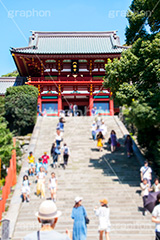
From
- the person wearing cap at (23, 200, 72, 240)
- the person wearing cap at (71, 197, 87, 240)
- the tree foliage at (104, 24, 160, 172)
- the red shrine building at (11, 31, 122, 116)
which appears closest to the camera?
the person wearing cap at (23, 200, 72, 240)

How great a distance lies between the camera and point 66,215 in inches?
343

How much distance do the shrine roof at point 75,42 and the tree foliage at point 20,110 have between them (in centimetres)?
792

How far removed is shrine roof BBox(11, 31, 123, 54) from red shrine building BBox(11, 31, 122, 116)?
22cm

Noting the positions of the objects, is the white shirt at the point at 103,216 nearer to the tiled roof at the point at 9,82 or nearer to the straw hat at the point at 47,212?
the straw hat at the point at 47,212

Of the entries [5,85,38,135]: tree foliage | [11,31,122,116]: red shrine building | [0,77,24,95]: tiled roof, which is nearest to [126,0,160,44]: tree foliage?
[5,85,38,135]: tree foliage

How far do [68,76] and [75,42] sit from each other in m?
5.50

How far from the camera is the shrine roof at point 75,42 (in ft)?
86.3

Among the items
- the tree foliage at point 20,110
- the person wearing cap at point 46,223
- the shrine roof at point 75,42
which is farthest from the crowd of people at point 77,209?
the shrine roof at point 75,42

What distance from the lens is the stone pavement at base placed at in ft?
26.4

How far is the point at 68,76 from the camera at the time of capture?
2523 centimetres

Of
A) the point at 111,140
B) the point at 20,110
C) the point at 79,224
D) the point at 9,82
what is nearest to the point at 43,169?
the point at 79,224

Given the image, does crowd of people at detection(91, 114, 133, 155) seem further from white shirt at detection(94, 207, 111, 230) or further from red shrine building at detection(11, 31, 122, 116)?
red shrine building at detection(11, 31, 122, 116)

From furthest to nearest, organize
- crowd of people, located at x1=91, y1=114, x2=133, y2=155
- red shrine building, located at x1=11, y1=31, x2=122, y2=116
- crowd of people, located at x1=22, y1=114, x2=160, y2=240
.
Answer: red shrine building, located at x1=11, y1=31, x2=122, y2=116, crowd of people, located at x1=91, y1=114, x2=133, y2=155, crowd of people, located at x1=22, y1=114, x2=160, y2=240

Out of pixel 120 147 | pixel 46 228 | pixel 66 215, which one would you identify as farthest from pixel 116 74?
pixel 46 228
